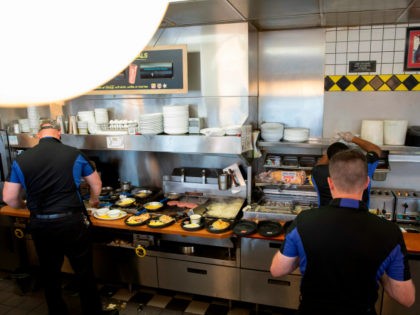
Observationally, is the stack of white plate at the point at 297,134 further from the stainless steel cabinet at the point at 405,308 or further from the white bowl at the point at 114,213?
the white bowl at the point at 114,213

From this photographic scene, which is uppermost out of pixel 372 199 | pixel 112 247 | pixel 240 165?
pixel 240 165

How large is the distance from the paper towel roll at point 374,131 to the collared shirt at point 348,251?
188 centimetres

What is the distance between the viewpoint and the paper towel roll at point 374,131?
132 inches

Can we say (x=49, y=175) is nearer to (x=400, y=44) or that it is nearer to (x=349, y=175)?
(x=349, y=175)

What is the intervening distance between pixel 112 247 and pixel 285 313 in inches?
69.9

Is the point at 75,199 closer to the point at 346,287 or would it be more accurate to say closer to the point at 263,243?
the point at 263,243

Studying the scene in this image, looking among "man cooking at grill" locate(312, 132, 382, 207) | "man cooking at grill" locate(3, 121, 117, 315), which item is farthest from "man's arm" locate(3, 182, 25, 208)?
"man cooking at grill" locate(312, 132, 382, 207)

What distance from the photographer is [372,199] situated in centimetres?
335

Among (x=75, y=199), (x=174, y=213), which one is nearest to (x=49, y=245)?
(x=75, y=199)

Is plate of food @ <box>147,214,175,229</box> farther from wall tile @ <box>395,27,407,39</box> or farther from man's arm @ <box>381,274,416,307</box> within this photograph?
wall tile @ <box>395,27,407,39</box>

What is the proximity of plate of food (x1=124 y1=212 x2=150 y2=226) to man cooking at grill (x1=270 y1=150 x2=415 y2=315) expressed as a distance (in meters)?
1.82

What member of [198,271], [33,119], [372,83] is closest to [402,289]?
[198,271]

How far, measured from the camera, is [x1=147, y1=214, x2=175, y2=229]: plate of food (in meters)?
3.19

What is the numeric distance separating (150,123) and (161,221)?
3.18ft
